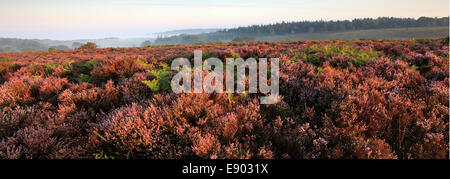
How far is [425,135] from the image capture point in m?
2.27

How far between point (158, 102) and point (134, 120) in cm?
69

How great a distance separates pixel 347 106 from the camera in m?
2.78

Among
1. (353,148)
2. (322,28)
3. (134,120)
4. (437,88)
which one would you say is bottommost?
(353,148)

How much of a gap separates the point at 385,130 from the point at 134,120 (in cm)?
324
